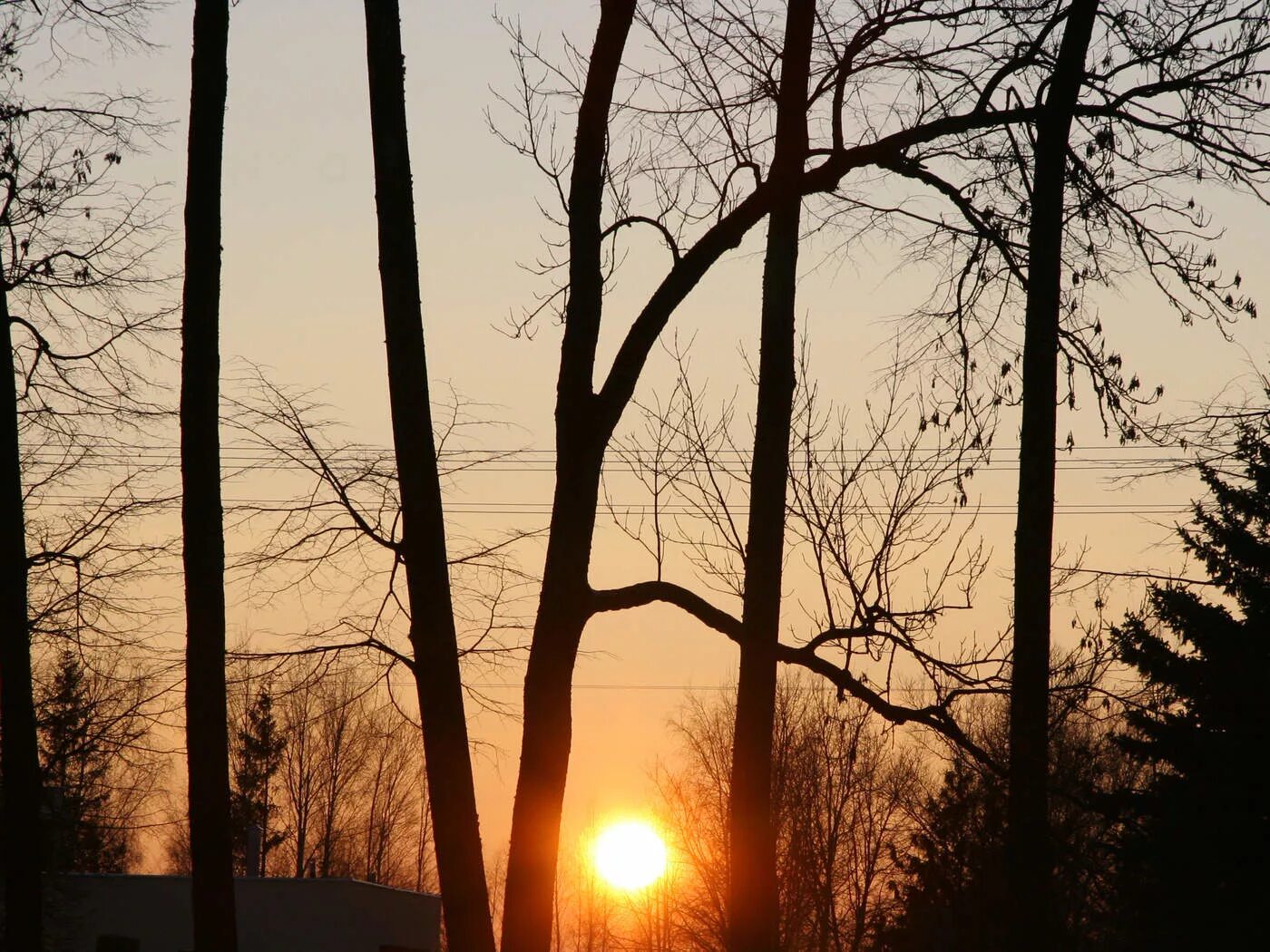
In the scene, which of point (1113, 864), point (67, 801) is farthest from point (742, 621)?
point (67, 801)

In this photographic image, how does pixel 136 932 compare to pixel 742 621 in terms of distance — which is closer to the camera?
pixel 742 621

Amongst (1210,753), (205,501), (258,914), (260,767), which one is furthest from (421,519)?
(260,767)

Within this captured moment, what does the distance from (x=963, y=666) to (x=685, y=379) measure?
3092 millimetres

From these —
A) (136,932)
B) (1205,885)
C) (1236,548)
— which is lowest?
(136,932)

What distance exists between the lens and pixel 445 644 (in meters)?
8.50

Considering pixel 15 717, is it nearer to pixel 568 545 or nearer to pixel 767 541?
pixel 568 545

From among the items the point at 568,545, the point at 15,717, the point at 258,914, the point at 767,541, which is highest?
the point at 767,541

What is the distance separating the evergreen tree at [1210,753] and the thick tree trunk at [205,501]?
10315 mm

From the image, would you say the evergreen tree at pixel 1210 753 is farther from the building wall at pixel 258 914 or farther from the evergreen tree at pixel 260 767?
the evergreen tree at pixel 260 767

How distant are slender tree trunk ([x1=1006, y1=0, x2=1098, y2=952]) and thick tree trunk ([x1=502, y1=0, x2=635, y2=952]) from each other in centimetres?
267

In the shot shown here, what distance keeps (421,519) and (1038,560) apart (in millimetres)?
3788

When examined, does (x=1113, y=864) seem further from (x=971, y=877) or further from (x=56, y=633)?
(x=56, y=633)

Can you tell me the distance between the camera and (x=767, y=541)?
9.83 m

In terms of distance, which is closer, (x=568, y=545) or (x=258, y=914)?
(x=568, y=545)
